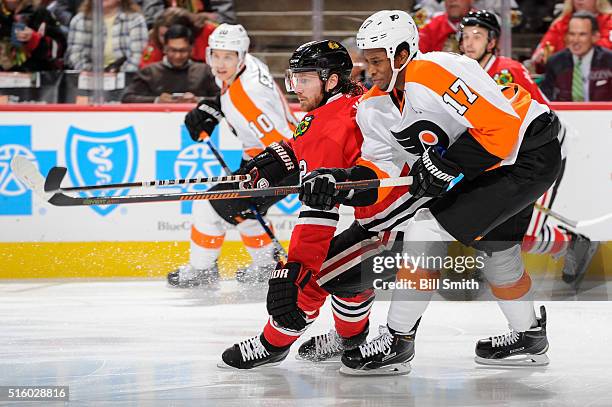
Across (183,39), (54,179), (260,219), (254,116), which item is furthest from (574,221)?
(54,179)

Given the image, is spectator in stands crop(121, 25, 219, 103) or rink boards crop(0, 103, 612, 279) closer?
rink boards crop(0, 103, 612, 279)

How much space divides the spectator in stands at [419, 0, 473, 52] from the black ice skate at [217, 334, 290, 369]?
2.52 meters

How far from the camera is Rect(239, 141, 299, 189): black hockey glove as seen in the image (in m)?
3.52

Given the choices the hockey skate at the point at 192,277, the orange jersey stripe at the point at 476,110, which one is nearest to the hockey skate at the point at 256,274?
the hockey skate at the point at 192,277

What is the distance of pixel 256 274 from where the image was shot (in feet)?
15.9

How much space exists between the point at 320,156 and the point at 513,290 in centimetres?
68

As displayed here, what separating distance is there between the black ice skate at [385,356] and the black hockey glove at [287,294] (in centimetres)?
21

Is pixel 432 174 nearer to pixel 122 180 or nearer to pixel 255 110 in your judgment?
pixel 255 110

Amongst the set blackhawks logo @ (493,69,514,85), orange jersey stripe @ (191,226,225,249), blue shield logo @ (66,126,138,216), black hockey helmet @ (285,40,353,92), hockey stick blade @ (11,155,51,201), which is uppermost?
black hockey helmet @ (285,40,353,92)

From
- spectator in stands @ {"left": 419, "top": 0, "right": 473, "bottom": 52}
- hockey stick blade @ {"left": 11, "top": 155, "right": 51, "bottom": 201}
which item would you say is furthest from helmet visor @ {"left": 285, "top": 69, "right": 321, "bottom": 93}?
spectator in stands @ {"left": 419, "top": 0, "right": 473, "bottom": 52}

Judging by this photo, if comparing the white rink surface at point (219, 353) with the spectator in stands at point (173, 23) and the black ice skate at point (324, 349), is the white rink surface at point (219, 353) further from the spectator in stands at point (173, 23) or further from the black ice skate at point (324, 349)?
the spectator in stands at point (173, 23)

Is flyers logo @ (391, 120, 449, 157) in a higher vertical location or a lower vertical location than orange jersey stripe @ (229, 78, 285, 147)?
higher

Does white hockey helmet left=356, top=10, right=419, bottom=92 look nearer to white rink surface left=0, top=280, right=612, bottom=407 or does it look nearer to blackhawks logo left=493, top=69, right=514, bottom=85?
white rink surface left=0, top=280, right=612, bottom=407

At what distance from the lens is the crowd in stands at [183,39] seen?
17.3ft
